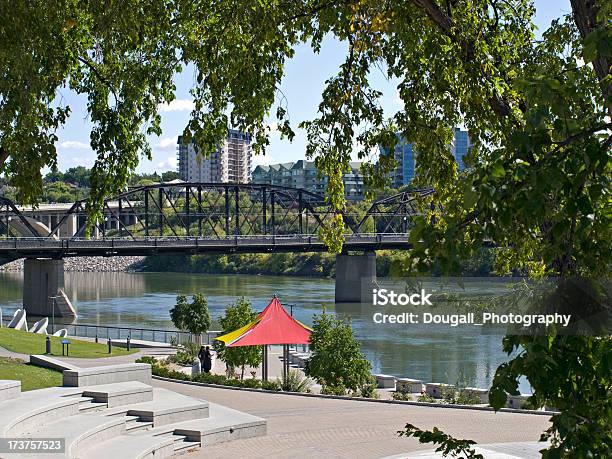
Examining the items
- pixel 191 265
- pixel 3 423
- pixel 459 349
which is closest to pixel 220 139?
pixel 3 423

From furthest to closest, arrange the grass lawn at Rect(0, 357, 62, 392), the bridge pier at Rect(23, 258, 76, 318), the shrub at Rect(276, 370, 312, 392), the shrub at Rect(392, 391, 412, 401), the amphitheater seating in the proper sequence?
Answer: the bridge pier at Rect(23, 258, 76, 318)
the shrub at Rect(276, 370, 312, 392)
the shrub at Rect(392, 391, 412, 401)
the grass lawn at Rect(0, 357, 62, 392)
the amphitheater seating

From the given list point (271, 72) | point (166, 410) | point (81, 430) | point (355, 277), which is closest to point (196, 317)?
point (166, 410)

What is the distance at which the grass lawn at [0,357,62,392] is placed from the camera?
66.6ft

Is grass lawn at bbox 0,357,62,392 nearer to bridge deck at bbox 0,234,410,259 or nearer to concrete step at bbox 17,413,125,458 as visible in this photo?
concrete step at bbox 17,413,125,458

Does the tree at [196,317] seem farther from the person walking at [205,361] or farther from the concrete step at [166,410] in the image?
the concrete step at [166,410]

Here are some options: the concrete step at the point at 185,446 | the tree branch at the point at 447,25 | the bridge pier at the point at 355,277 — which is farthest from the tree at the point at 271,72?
the bridge pier at the point at 355,277

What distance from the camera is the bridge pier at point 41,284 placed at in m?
76.9

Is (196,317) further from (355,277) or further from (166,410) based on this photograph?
(355,277)

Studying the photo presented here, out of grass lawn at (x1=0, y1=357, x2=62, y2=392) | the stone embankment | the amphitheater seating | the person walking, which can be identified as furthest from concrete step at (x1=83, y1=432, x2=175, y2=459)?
the stone embankment

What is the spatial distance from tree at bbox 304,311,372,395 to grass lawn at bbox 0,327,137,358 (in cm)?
833

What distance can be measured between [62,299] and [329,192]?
216 ft

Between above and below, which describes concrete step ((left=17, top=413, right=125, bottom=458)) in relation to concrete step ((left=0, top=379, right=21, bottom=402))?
below

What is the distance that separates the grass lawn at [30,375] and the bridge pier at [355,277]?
62.5 metres

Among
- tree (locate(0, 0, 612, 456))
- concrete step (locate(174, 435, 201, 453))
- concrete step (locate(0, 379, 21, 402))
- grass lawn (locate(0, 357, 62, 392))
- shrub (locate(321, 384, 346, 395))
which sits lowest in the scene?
shrub (locate(321, 384, 346, 395))
